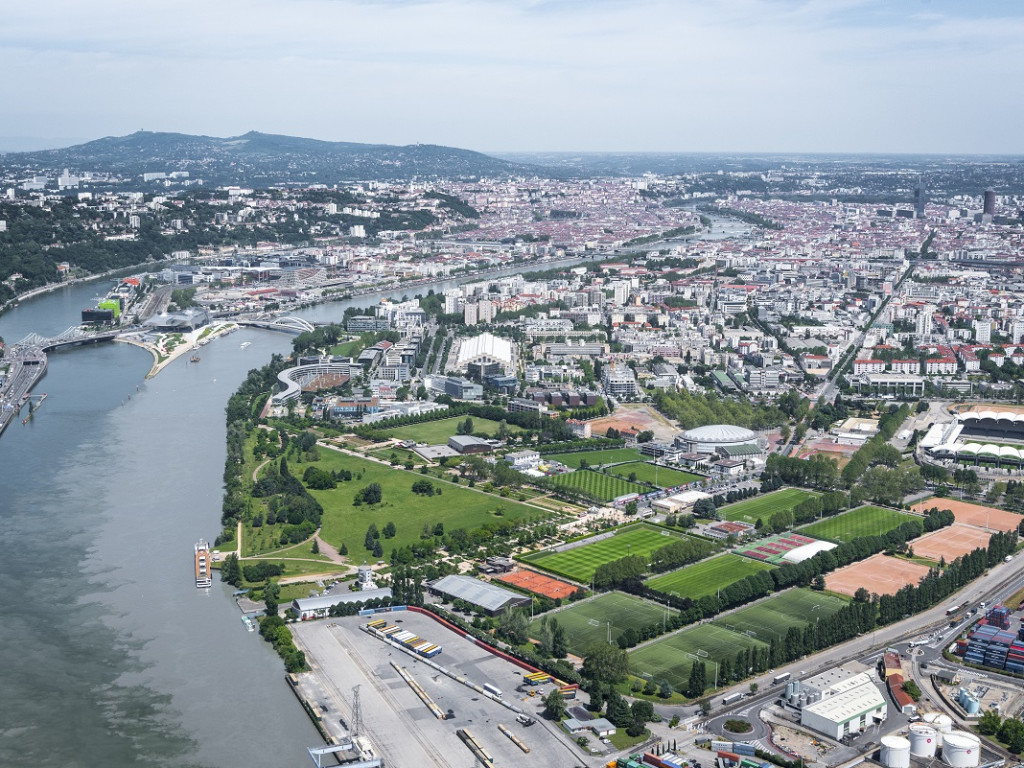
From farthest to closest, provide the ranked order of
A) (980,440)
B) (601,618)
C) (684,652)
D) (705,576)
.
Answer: (980,440), (705,576), (601,618), (684,652)

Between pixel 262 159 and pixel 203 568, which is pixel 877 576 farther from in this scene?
pixel 262 159

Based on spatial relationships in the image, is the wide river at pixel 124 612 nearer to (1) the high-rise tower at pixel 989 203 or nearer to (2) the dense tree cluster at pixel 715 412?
(2) the dense tree cluster at pixel 715 412

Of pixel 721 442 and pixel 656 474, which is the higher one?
pixel 721 442

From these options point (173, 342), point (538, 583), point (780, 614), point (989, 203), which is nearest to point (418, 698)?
point (538, 583)

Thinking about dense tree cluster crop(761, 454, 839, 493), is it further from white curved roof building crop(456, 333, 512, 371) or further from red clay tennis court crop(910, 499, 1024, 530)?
white curved roof building crop(456, 333, 512, 371)

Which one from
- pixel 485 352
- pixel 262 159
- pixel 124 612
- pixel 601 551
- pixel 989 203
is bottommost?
pixel 124 612

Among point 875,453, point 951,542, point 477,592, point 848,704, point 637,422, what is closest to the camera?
point 848,704

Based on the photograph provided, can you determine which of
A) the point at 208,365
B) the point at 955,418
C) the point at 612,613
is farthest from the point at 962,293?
the point at 612,613
